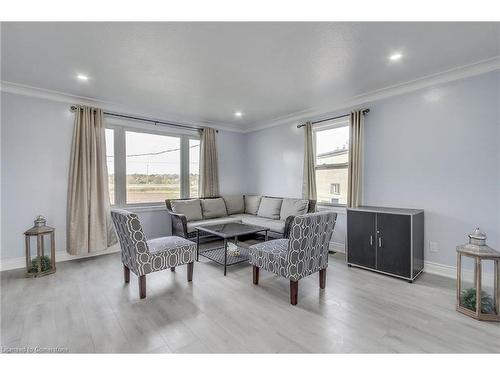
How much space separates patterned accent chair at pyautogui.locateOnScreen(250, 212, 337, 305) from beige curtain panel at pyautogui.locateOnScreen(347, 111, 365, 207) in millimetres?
1321

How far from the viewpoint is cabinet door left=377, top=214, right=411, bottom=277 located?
2834mm

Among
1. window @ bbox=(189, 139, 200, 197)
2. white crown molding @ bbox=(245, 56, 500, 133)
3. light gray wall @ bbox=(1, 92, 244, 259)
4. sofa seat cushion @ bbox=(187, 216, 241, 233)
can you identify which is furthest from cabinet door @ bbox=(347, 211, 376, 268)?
light gray wall @ bbox=(1, 92, 244, 259)

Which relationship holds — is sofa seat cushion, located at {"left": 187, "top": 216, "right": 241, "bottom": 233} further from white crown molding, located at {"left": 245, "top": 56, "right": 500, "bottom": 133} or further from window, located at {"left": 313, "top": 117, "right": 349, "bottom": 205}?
white crown molding, located at {"left": 245, "top": 56, "right": 500, "bottom": 133}

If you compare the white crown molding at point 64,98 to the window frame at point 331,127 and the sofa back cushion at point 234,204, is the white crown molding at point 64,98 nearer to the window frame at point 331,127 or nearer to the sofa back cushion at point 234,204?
the sofa back cushion at point 234,204

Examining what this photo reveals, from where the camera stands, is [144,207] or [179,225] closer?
[179,225]

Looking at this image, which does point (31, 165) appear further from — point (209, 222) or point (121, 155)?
point (209, 222)

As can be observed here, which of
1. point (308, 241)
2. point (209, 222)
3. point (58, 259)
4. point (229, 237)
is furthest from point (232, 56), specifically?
point (58, 259)

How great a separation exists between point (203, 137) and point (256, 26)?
334cm

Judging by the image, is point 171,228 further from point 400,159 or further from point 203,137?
point 400,159

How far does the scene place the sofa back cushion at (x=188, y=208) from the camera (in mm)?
4411

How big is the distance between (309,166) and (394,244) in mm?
1959

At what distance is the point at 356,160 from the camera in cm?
372

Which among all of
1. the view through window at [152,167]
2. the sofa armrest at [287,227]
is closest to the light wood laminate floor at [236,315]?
the sofa armrest at [287,227]

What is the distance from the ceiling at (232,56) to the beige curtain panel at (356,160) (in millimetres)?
416
